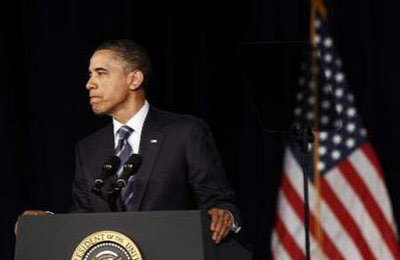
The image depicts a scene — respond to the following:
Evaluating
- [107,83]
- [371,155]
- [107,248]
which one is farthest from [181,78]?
[107,248]

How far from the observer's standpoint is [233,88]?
4.18 m

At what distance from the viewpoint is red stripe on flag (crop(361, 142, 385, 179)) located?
13.2 feet

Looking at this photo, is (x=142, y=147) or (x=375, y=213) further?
(x=375, y=213)

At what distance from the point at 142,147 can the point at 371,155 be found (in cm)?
158

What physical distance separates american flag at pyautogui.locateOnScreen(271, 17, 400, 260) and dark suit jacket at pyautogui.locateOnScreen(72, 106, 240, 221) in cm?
117

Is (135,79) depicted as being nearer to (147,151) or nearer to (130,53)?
(130,53)

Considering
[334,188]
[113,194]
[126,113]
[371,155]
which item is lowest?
[334,188]

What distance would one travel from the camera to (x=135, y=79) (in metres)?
2.90

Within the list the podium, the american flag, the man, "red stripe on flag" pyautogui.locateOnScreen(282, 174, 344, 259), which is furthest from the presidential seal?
"red stripe on flag" pyautogui.locateOnScreen(282, 174, 344, 259)

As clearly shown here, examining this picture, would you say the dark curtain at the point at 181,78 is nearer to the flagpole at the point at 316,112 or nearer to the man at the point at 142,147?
the flagpole at the point at 316,112

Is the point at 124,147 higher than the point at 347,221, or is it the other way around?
the point at 124,147

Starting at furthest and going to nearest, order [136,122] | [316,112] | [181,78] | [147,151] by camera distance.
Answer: [181,78] < [316,112] < [136,122] < [147,151]

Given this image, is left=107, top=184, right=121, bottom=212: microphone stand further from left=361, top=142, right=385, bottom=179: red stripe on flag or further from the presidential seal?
left=361, top=142, right=385, bottom=179: red stripe on flag

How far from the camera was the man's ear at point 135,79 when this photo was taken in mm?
2889
